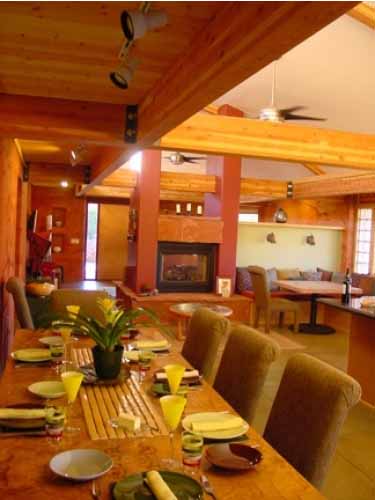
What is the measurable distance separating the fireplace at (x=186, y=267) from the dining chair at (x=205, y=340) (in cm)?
431

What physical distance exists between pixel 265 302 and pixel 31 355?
4.78 meters

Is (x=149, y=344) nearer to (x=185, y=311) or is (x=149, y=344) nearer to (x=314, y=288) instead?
(x=185, y=311)

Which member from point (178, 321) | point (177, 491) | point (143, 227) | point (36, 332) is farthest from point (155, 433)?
point (143, 227)

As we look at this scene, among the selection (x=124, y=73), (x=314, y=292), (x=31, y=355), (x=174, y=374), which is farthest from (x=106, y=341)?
(x=314, y=292)

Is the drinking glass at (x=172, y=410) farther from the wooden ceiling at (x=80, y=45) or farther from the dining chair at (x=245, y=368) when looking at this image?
the wooden ceiling at (x=80, y=45)

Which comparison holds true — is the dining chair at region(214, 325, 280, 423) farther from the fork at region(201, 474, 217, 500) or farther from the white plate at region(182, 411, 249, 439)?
the fork at region(201, 474, 217, 500)

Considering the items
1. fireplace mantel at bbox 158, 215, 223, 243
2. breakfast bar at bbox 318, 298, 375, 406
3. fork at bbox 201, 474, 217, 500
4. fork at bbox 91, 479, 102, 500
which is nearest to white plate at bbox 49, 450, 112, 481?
fork at bbox 91, 479, 102, 500

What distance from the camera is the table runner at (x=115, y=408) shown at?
66.9 inches

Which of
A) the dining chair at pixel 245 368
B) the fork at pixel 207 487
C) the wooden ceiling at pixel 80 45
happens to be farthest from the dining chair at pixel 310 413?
the wooden ceiling at pixel 80 45

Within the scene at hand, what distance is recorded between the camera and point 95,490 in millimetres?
1327

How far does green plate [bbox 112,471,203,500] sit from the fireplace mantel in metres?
5.87

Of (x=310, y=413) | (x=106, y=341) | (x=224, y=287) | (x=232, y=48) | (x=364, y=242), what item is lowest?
(x=224, y=287)

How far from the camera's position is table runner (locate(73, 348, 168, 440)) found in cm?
170

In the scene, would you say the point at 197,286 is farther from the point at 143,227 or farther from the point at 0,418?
the point at 0,418
